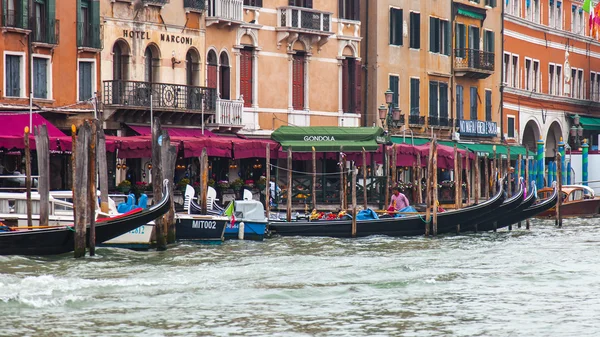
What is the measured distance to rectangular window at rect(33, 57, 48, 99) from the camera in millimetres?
31484

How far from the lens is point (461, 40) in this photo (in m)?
47.6

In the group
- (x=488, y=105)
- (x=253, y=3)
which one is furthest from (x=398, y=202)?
(x=488, y=105)

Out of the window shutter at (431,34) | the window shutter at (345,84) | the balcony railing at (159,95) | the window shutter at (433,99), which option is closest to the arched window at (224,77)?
the balcony railing at (159,95)

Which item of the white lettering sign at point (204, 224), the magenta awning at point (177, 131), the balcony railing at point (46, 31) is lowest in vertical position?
the white lettering sign at point (204, 224)

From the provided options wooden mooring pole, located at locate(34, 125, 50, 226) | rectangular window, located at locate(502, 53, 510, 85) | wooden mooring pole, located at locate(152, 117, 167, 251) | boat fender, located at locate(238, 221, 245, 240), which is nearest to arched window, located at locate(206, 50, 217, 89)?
boat fender, located at locate(238, 221, 245, 240)

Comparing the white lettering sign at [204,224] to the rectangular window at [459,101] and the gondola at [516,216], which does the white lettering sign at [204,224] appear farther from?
the rectangular window at [459,101]

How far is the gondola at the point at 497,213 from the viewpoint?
32.9 m

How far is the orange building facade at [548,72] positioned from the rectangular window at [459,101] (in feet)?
9.28

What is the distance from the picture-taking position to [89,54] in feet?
107

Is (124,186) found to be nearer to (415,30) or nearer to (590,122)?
(415,30)

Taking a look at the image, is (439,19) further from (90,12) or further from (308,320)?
(308,320)

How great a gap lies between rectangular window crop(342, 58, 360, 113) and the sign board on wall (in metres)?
6.80

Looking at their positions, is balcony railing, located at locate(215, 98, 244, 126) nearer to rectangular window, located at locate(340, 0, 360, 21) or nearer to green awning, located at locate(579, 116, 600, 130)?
rectangular window, located at locate(340, 0, 360, 21)

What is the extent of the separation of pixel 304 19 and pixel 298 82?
175 cm
